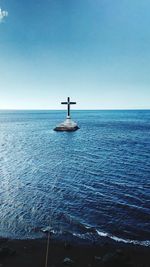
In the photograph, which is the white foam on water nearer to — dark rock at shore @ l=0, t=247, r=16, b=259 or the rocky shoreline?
the rocky shoreline

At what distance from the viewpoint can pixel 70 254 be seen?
15344mm

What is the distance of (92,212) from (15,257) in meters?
8.26

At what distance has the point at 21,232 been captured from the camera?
60.3ft

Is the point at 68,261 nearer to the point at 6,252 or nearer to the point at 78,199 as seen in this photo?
the point at 6,252

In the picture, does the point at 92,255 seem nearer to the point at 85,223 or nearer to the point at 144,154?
the point at 85,223

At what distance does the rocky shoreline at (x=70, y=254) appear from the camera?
46.3 feet

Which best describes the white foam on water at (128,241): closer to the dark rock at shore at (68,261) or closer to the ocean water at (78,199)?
the ocean water at (78,199)

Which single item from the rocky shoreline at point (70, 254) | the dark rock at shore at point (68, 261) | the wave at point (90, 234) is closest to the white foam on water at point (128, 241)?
the wave at point (90, 234)

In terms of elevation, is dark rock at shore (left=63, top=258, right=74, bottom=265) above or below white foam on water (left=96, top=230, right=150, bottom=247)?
above

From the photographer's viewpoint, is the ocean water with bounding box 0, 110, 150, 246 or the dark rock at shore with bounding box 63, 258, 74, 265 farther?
the ocean water with bounding box 0, 110, 150, 246

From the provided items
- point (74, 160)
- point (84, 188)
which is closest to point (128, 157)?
point (74, 160)

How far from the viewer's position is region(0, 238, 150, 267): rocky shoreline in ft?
46.3

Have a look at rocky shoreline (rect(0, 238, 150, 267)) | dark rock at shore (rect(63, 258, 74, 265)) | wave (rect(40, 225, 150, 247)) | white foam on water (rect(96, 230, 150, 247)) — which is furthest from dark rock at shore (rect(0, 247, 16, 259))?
white foam on water (rect(96, 230, 150, 247))

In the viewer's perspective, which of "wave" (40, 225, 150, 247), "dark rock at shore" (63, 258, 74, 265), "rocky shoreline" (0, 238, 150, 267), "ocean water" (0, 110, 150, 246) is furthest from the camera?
"ocean water" (0, 110, 150, 246)
